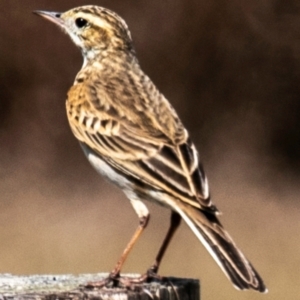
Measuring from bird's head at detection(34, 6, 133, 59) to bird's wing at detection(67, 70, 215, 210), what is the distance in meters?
0.60

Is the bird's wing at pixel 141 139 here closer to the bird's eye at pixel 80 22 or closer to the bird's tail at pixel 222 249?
the bird's tail at pixel 222 249

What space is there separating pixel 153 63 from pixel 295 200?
3.31 metres

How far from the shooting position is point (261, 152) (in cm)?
2223

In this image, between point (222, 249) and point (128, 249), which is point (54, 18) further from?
point (222, 249)

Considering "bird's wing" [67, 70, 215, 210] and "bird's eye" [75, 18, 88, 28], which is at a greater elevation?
"bird's eye" [75, 18, 88, 28]

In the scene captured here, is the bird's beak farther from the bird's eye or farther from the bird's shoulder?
the bird's shoulder

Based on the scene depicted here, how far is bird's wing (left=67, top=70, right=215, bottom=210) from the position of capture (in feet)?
26.4

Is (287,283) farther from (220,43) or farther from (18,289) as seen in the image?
(18,289)

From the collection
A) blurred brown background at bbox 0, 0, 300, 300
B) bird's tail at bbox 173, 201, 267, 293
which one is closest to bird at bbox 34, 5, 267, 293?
bird's tail at bbox 173, 201, 267, 293

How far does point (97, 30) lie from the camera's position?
969cm

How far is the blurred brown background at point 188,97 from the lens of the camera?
21.0 m

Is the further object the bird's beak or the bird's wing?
the bird's beak

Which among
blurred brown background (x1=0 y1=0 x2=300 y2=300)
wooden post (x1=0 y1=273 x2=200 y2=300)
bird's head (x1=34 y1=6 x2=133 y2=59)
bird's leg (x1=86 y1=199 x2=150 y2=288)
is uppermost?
blurred brown background (x1=0 y1=0 x2=300 y2=300)

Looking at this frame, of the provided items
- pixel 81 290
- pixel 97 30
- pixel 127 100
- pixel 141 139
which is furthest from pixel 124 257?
pixel 97 30
